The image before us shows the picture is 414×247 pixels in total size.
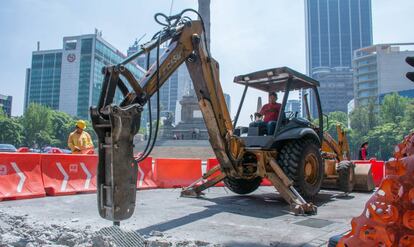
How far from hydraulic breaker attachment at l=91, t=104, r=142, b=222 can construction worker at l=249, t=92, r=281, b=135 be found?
4.05 meters

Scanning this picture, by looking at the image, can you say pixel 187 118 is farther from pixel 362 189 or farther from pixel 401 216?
pixel 401 216

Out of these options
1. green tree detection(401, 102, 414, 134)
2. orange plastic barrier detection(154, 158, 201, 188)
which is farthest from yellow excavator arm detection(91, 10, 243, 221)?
green tree detection(401, 102, 414, 134)

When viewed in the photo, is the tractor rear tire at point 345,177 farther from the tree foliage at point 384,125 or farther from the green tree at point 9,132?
the green tree at point 9,132

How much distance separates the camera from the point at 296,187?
714cm

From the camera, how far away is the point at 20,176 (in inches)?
298

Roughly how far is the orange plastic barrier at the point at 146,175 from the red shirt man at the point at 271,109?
3721mm

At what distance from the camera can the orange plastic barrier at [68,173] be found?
26.5 ft

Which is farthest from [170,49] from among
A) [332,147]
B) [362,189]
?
[362,189]

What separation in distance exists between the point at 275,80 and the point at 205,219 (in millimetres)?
3862

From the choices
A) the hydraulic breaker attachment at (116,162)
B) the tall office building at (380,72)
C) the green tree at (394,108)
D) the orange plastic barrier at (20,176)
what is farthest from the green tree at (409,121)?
the hydraulic breaker attachment at (116,162)

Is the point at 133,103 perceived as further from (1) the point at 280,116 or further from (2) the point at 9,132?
(2) the point at 9,132

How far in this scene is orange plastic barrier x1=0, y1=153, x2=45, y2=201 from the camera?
7281 millimetres

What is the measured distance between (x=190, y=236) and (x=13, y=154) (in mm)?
4977

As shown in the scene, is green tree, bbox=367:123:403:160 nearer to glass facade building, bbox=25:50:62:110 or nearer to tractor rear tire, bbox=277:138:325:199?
tractor rear tire, bbox=277:138:325:199
